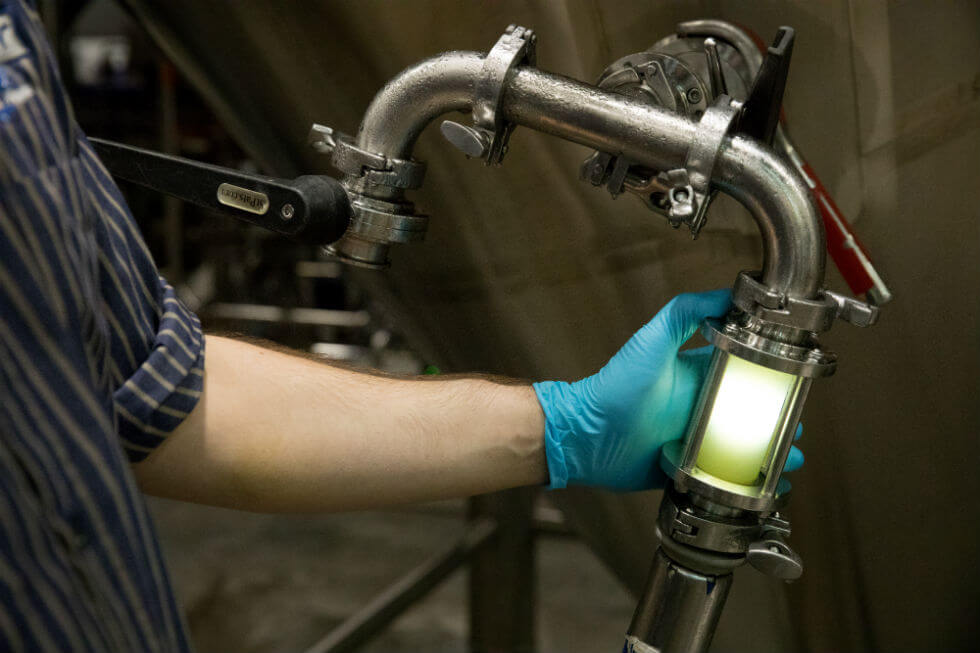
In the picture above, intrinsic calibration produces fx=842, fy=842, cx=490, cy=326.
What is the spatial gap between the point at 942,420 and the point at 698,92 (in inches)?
14.3

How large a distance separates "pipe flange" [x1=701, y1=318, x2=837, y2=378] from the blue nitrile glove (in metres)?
0.08

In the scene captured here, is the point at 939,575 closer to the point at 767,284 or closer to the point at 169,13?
the point at 767,284

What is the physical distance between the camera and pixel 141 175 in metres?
0.58

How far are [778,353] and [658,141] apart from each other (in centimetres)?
14

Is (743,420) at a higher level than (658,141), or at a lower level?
lower

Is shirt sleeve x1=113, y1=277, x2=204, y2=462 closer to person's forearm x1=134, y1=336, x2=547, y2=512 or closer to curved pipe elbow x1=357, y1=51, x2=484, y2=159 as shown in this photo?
person's forearm x1=134, y1=336, x2=547, y2=512

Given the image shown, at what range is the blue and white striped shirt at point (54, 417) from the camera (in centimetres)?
40

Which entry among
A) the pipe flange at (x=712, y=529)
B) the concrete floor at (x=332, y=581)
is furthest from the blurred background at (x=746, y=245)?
the concrete floor at (x=332, y=581)

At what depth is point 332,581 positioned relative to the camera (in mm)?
2088

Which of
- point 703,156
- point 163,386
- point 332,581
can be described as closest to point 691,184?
point 703,156

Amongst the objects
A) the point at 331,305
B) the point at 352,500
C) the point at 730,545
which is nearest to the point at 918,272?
the point at 730,545

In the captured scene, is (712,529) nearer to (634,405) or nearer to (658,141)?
(634,405)

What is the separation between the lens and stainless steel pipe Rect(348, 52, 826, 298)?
477 millimetres

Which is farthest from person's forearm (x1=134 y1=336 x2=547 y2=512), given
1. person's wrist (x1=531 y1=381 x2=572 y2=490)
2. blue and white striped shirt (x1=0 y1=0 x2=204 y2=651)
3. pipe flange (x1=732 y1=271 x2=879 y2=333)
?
pipe flange (x1=732 y1=271 x2=879 y2=333)
